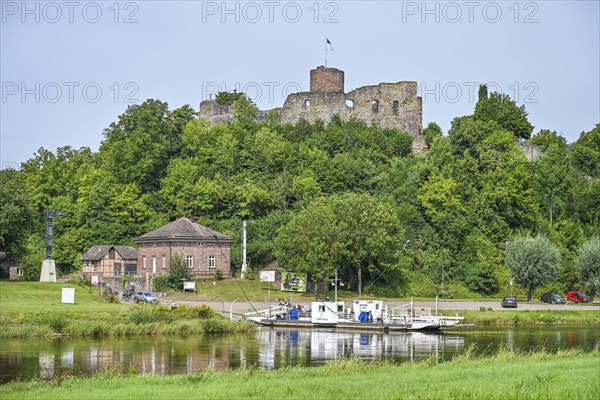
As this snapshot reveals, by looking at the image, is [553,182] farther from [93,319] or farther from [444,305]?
[93,319]

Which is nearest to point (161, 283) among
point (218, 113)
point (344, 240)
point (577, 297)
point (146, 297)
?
point (146, 297)

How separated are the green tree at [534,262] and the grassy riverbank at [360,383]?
34.1 metres

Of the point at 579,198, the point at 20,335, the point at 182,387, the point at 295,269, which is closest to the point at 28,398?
the point at 182,387

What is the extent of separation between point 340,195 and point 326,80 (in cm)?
1797

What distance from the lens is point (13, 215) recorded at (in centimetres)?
6072

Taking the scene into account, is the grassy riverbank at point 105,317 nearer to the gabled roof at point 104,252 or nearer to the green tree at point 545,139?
the gabled roof at point 104,252

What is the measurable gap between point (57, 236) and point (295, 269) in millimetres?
24777

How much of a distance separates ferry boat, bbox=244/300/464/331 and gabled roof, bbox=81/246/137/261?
72.2 feet

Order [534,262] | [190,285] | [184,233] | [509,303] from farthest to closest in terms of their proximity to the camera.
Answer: [184,233]
[534,262]
[190,285]
[509,303]

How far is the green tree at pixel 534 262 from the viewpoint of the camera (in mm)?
60969

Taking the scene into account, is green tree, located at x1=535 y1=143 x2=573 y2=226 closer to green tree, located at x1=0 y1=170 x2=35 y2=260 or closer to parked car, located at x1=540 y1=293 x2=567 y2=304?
parked car, located at x1=540 y1=293 x2=567 y2=304

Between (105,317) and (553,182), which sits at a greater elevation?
(553,182)

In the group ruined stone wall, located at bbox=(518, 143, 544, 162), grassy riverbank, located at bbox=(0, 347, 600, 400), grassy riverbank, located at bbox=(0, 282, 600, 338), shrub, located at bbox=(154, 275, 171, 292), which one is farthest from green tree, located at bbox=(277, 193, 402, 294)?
grassy riverbank, located at bbox=(0, 347, 600, 400)

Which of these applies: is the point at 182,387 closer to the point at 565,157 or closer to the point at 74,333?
the point at 74,333
